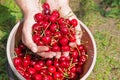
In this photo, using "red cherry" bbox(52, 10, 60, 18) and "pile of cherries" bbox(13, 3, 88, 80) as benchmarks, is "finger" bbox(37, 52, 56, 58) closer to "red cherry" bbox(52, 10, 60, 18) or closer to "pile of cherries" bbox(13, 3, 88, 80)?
"pile of cherries" bbox(13, 3, 88, 80)

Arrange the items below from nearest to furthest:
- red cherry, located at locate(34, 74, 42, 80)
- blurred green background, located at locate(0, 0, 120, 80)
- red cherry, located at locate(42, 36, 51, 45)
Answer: red cherry, located at locate(42, 36, 51, 45) → red cherry, located at locate(34, 74, 42, 80) → blurred green background, located at locate(0, 0, 120, 80)

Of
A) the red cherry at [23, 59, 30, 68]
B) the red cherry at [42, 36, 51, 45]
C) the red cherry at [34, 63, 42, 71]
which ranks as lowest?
the red cherry at [34, 63, 42, 71]

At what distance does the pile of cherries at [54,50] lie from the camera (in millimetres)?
1953

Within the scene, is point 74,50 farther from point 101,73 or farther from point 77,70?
point 101,73

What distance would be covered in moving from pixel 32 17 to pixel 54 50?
292 mm

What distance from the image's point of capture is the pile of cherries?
1.95 metres

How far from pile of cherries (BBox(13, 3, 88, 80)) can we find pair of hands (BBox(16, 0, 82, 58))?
0.03 m

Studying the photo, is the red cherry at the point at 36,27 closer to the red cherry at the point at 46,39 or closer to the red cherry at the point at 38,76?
the red cherry at the point at 46,39

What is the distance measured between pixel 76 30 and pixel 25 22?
347mm

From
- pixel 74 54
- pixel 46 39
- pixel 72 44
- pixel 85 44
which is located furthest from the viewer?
pixel 85 44

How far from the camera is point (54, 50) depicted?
1948mm

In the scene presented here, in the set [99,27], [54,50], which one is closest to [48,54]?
[54,50]

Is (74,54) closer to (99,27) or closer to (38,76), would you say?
(38,76)

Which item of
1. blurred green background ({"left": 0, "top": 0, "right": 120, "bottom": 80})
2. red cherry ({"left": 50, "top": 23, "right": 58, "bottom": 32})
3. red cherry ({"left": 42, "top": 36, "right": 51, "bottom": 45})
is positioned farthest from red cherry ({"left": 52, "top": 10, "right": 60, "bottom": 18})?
blurred green background ({"left": 0, "top": 0, "right": 120, "bottom": 80})
